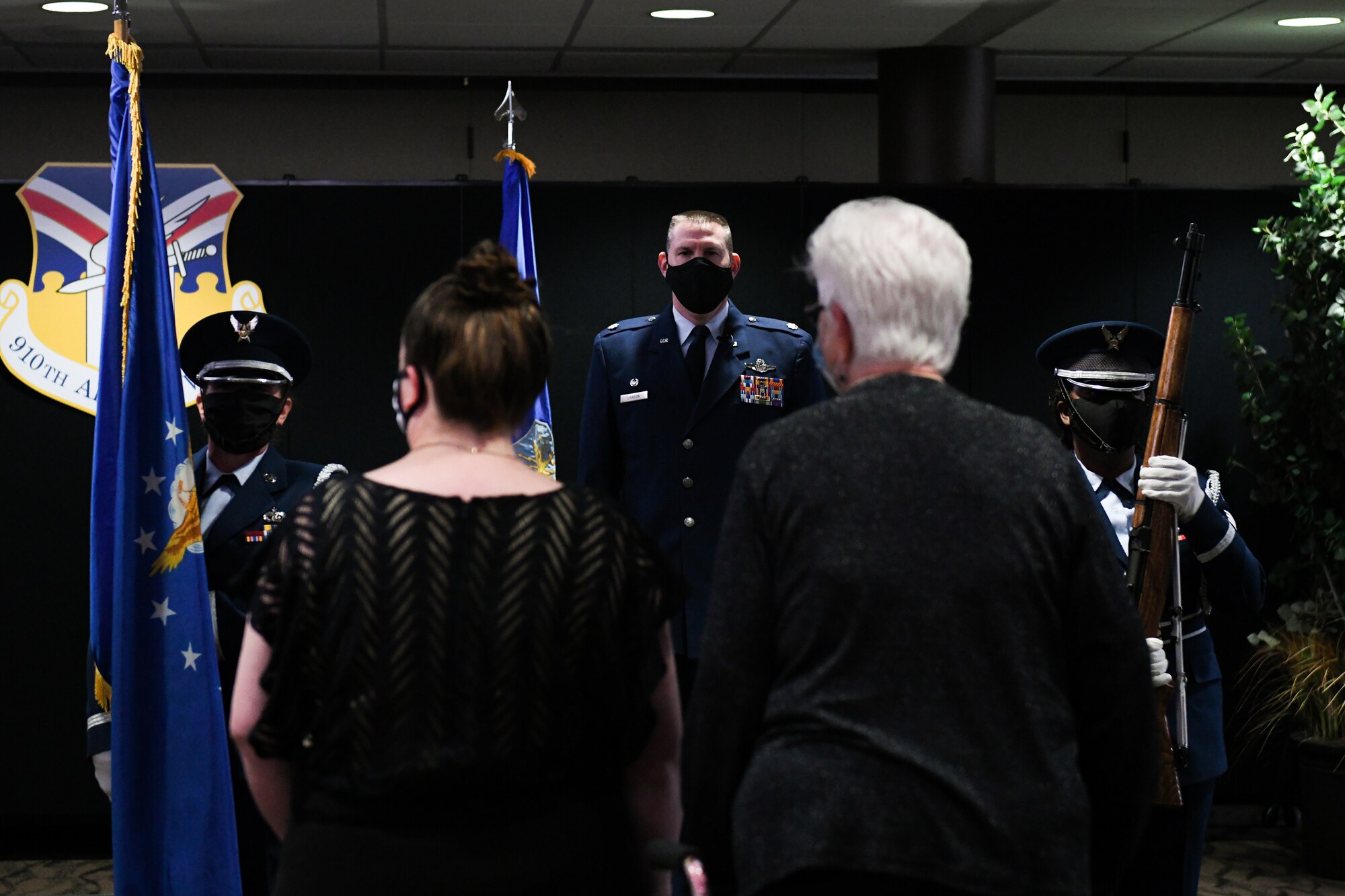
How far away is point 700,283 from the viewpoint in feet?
11.4

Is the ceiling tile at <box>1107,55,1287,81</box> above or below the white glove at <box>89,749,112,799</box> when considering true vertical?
above

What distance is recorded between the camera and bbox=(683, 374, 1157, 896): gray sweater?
55.6 inches

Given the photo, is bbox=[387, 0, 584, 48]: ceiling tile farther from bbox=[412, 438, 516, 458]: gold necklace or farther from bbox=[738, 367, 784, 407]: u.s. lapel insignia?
bbox=[412, 438, 516, 458]: gold necklace

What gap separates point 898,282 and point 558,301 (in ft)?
12.2

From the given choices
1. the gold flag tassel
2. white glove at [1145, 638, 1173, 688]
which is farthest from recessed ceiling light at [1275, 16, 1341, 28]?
the gold flag tassel

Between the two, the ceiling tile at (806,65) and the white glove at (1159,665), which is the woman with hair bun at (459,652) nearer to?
the white glove at (1159,665)

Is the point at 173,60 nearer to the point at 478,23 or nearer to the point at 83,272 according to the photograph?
the point at 83,272

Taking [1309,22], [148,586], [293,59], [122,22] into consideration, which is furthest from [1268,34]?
[148,586]

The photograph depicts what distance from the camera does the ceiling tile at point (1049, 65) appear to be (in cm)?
570

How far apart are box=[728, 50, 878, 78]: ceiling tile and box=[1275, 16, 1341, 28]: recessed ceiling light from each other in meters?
1.50

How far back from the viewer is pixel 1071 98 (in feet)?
20.4

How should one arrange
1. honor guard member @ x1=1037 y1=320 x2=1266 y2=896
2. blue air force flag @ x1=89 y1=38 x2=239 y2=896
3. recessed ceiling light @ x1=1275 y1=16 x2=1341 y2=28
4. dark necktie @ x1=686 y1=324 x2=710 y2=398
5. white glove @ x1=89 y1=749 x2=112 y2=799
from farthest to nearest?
recessed ceiling light @ x1=1275 y1=16 x2=1341 y2=28, dark necktie @ x1=686 y1=324 x2=710 y2=398, white glove @ x1=89 y1=749 x2=112 y2=799, blue air force flag @ x1=89 y1=38 x2=239 y2=896, honor guard member @ x1=1037 y1=320 x2=1266 y2=896

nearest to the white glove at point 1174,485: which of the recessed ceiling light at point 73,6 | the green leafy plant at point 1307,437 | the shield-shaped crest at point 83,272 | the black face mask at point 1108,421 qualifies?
the black face mask at point 1108,421

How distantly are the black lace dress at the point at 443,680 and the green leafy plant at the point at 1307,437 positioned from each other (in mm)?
3761
